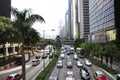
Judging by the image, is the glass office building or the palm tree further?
the glass office building

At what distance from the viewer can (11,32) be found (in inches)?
1163

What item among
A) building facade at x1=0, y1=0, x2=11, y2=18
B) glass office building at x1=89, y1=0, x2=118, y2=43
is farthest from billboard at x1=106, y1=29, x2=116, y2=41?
building facade at x1=0, y1=0, x2=11, y2=18

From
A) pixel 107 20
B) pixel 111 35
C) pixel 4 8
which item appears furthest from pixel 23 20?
pixel 107 20

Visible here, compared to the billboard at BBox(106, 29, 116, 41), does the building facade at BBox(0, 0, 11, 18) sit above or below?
above

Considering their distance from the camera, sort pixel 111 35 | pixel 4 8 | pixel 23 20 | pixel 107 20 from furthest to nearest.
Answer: pixel 107 20 → pixel 111 35 → pixel 4 8 → pixel 23 20

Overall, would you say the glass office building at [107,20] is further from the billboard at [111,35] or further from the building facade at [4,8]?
the building facade at [4,8]

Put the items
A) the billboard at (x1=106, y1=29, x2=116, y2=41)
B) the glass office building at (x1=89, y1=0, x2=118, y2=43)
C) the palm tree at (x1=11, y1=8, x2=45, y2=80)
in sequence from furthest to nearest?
the glass office building at (x1=89, y1=0, x2=118, y2=43) → the billboard at (x1=106, y1=29, x2=116, y2=41) → the palm tree at (x1=11, y1=8, x2=45, y2=80)

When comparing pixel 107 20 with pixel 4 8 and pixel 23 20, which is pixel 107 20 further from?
pixel 23 20

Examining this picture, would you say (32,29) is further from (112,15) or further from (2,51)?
(112,15)

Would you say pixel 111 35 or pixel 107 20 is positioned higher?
pixel 107 20

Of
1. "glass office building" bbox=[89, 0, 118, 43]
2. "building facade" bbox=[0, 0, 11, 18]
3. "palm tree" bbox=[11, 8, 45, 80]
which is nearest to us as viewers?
"palm tree" bbox=[11, 8, 45, 80]

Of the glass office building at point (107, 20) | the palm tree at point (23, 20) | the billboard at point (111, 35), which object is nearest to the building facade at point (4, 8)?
the glass office building at point (107, 20)

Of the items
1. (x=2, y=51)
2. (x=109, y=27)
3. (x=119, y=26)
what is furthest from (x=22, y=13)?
(x=109, y=27)

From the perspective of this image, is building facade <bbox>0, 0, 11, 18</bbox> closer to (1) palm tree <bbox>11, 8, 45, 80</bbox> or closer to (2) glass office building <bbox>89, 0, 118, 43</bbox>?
(2) glass office building <bbox>89, 0, 118, 43</bbox>
